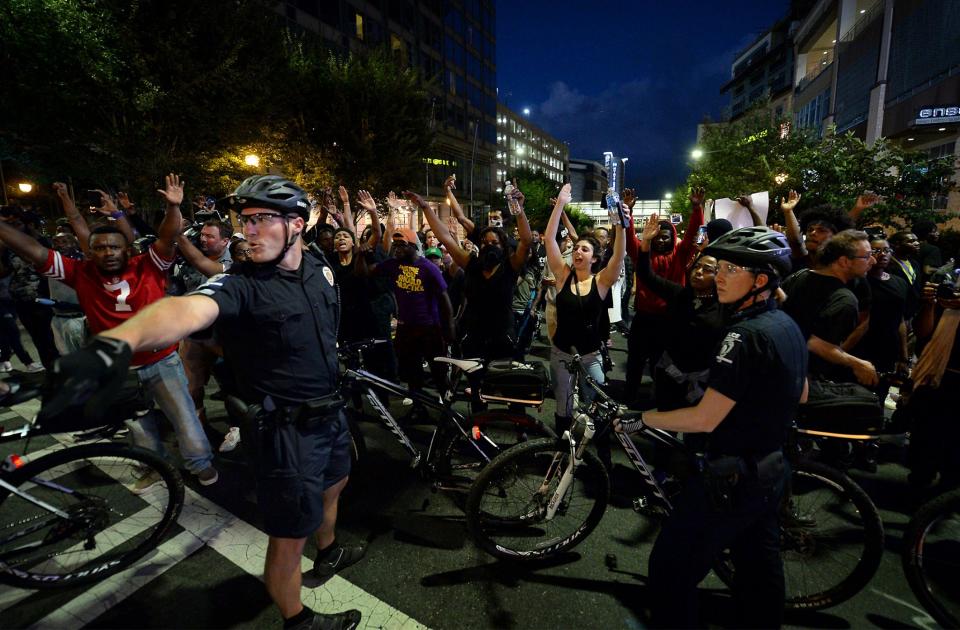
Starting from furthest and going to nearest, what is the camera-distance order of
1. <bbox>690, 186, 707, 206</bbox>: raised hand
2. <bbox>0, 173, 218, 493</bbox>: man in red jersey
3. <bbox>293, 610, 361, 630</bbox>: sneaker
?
1. <bbox>690, 186, 707, 206</bbox>: raised hand
2. <bbox>0, 173, 218, 493</bbox>: man in red jersey
3. <bbox>293, 610, 361, 630</bbox>: sneaker

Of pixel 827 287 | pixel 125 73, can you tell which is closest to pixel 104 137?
pixel 125 73

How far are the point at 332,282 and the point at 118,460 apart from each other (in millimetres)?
2163

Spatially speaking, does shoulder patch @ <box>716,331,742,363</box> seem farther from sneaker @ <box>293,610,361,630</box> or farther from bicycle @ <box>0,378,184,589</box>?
bicycle @ <box>0,378,184,589</box>

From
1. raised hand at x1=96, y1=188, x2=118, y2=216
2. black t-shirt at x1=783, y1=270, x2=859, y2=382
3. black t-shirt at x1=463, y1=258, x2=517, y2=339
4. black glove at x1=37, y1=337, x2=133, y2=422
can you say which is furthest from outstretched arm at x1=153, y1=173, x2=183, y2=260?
black t-shirt at x1=783, y1=270, x2=859, y2=382

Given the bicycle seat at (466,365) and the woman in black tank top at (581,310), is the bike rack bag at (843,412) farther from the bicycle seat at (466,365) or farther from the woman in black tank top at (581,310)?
the bicycle seat at (466,365)

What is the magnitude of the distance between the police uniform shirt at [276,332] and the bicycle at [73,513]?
5.14 ft

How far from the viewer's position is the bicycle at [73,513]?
2820 mm

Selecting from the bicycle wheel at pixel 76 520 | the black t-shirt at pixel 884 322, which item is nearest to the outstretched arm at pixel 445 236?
the bicycle wheel at pixel 76 520

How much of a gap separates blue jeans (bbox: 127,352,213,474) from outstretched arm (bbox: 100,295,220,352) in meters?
2.43

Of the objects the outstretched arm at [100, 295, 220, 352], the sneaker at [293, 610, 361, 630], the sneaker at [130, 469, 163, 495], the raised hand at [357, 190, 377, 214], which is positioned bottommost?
the sneaker at [293, 610, 361, 630]

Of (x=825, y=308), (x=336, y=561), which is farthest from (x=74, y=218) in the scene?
(x=825, y=308)

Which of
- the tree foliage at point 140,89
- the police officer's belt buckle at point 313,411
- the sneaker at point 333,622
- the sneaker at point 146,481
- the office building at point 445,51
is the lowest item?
the sneaker at point 333,622

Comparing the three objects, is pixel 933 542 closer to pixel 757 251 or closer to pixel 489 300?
pixel 757 251

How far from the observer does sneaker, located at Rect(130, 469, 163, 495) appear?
132 inches
